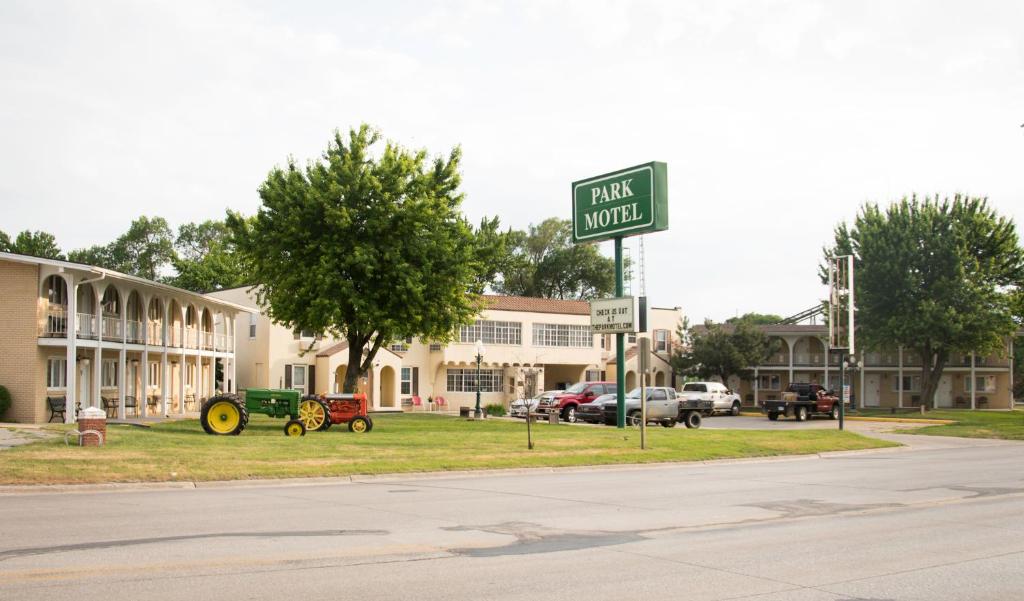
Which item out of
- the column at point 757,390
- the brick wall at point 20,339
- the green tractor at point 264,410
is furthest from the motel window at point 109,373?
the column at point 757,390

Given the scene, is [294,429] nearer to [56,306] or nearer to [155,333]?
[56,306]

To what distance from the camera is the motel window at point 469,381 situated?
60.1m

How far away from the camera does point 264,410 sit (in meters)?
28.8

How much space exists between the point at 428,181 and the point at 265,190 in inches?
251

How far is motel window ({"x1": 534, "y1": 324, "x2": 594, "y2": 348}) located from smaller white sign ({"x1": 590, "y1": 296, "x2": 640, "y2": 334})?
27.7 m

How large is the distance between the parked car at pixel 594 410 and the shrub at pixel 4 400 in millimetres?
21199

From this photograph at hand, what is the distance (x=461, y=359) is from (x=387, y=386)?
488 centimetres

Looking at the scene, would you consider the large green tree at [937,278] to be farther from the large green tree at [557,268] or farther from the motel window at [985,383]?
the large green tree at [557,268]

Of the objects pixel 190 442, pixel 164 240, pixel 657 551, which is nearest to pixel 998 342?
pixel 190 442

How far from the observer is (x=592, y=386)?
1748 inches

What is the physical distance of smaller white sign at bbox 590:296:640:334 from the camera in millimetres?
33125

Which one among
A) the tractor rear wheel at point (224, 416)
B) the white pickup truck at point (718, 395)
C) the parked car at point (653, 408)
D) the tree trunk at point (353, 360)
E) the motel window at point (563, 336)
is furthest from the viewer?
the motel window at point (563, 336)

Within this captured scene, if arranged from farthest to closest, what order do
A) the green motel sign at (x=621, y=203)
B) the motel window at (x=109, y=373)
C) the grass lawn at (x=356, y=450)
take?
the motel window at (x=109, y=373) → the green motel sign at (x=621, y=203) → the grass lawn at (x=356, y=450)

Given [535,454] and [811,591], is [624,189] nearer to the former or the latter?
[535,454]
